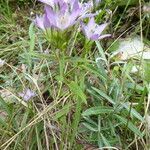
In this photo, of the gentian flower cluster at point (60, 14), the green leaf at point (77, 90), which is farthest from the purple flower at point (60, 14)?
the green leaf at point (77, 90)

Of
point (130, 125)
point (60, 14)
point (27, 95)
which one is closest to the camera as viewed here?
point (60, 14)

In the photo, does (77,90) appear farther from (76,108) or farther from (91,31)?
(91,31)

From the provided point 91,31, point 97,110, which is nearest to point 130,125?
point 97,110

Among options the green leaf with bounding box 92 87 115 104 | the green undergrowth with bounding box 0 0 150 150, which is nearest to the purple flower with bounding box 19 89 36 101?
the green undergrowth with bounding box 0 0 150 150

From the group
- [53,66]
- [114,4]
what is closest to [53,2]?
[53,66]

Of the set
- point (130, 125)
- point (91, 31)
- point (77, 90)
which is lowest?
point (130, 125)

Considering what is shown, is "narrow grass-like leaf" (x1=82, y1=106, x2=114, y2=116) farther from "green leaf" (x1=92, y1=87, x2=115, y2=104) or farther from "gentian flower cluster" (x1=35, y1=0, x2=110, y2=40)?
"gentian flower cluster" (x1=35, y1=0, x2=110, y2=40)

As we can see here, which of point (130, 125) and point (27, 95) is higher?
point (27, 95)

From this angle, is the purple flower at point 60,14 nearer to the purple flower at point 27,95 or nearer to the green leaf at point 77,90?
the green leaf at point 77,90

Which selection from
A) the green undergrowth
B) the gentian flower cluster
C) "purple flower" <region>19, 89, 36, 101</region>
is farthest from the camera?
"purple flower" <region>19, 89, 36, 101</region>
